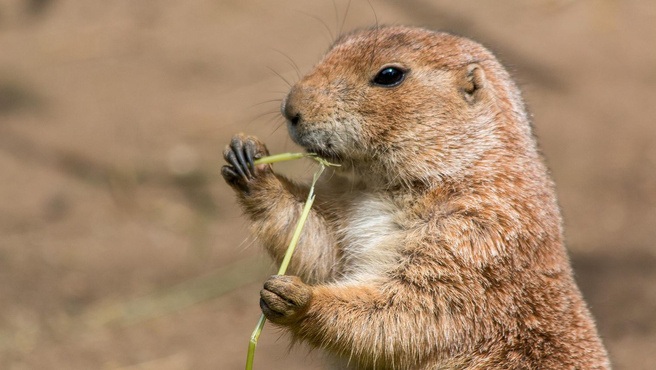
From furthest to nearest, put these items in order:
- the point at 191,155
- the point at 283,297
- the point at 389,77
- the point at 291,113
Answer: the point at 191,155 < the point at 389,77 < the point at 291,113 < the point at 283,297

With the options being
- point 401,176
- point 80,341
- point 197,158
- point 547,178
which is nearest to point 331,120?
point 401,176

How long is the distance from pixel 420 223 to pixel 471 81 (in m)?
0.78

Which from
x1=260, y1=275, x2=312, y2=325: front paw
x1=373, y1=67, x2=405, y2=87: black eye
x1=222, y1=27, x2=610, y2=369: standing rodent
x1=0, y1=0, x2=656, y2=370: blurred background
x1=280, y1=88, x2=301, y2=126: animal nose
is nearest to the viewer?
x1=260, y1=275, x2=312, y2=325: front paw

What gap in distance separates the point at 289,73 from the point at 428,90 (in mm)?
4723

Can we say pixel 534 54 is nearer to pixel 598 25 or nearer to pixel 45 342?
pixel 598 25

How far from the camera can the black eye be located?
3.83 m

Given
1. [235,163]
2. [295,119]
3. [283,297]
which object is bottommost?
[283,297]

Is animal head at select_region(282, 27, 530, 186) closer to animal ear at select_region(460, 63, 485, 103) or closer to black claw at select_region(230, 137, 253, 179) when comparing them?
animal ear at select_region(460, 63, 485, 103)

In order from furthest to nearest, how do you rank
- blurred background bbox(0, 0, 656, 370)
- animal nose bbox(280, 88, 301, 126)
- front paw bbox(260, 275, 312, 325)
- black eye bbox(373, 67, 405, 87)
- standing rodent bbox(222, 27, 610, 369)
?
blurred background bbox(0, 0, 656, 370), black eye bbox(373, 67, 405, 87), animal nose bbox(280, 88, 301, 126), standing rodent bbox(222, 27, 610, 369), front paw bbox(260, 275, 312, 325)

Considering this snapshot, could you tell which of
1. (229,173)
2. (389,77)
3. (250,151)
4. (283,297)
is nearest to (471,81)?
(389,77)

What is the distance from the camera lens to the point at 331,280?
4.02m

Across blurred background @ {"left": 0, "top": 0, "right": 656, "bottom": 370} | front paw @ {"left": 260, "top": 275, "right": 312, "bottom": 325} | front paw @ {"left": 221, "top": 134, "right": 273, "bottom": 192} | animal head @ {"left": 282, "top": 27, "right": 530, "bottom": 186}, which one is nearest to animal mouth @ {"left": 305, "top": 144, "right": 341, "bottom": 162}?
animal head @ {"left": 282, "top": 27, "right": 530, "bottom": 186}

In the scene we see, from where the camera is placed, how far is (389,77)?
3846mm

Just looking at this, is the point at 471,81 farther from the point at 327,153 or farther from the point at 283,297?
the point at 283,297
